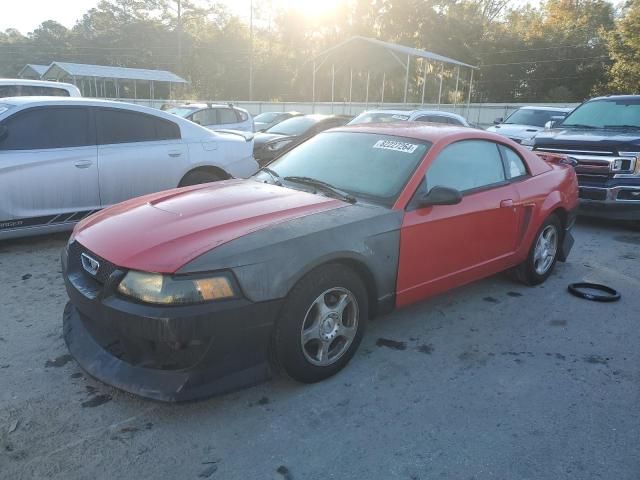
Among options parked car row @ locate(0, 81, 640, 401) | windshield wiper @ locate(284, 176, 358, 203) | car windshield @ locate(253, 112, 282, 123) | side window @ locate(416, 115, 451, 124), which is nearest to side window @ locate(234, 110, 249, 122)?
side window @ locate(416, 115, 451, 124)

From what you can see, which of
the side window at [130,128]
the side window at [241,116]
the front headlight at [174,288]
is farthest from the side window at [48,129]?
the side window at [241,116]

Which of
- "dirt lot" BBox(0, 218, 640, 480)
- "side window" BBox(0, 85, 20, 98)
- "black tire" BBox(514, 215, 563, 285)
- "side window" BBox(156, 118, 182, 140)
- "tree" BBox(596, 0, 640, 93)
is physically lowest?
"dirt lot" BBox(0, 218, 640, 480)

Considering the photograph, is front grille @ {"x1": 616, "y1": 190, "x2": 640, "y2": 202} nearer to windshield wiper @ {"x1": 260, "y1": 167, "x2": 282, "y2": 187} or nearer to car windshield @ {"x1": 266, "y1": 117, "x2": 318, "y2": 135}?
windshield wiper @ {"x1": 260, "y1": 167, "x2": 282, "y2": 187}

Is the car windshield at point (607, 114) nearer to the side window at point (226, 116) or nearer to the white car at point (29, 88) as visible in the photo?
the side window at point (226, 116)

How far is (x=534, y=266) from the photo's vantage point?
4.93 metres

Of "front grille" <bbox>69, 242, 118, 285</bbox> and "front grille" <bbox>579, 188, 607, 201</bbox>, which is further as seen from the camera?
"front grille" <bbox>579, 188, 607, 201</bbox>

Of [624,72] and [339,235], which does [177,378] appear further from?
[624,72]

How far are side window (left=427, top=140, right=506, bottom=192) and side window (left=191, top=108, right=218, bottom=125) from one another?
397 inches

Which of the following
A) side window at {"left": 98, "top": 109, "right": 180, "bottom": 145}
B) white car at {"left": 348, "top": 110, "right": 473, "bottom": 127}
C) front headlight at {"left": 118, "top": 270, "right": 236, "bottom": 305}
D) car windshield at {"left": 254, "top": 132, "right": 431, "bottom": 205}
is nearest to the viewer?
front headlight at {"left": 118, "top": 270, "right": 236, "bottom": 305}

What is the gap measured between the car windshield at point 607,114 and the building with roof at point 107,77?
2804 cm

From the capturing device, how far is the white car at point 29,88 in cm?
937

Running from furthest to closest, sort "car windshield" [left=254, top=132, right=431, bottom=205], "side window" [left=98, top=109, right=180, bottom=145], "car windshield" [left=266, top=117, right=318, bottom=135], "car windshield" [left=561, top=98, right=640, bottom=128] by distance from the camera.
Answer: "car windshield" [left=266, top=117, right=318, bottom=135] → "car windshield" [left=561, top=98, right=640, bottom=128] → "side window" [left=98, top=109, right=180, bottom=145] → "car windshield" [left=254, top=132, right=431, bottom=205]

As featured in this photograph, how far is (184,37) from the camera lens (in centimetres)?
5197

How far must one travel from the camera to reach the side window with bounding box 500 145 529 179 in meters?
4.59
